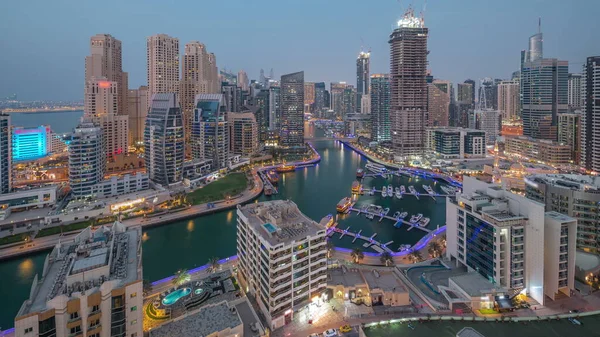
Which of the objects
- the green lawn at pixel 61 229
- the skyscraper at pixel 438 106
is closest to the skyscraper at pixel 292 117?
the skyscraper at pixel 438 106

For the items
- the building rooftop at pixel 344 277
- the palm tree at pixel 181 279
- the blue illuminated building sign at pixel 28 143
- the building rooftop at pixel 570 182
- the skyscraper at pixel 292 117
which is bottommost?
the palm tree at pixel 181 279

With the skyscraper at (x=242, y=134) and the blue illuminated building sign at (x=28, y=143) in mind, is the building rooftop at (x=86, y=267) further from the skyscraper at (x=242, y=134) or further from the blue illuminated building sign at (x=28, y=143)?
the blue illuminated building sign at (x=28, y=143)

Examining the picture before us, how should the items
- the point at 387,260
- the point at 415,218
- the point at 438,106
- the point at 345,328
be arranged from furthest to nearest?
the point at 438,106
the point at 415,218
the point at 387,260
the point at 345,328

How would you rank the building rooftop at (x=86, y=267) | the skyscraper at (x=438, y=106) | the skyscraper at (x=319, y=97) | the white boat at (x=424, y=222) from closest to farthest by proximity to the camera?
the building rooftop at (x=86, y=267) → the white boat at (x=424, y=222) → the skyscraper at (x=438, y=106) → the skyscraper at (x=319, y=97)

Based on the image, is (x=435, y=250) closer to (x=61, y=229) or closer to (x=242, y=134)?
(x=61, y=229)

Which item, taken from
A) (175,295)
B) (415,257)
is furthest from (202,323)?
(415,257)

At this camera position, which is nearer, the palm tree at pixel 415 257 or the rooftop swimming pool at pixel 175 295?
the rooftop swimming pool at pixel 175 295

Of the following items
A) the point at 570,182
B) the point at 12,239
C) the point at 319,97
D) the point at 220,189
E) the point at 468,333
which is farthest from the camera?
the point at 319,97

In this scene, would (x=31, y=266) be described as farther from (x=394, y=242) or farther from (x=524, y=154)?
(x=524, y=154)
